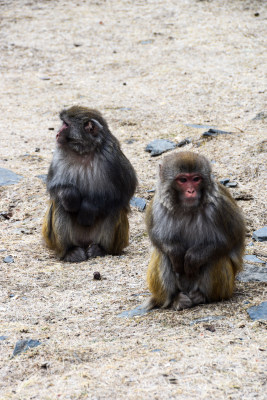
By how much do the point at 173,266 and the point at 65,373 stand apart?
1335 millimetres

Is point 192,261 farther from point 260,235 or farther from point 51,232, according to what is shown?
point 51,232

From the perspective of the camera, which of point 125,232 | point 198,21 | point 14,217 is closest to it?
point 125,232

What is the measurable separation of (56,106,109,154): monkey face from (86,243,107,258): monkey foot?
40.0 inches

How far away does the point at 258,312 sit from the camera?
4707 mm

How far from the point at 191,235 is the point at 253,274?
0.94 metres

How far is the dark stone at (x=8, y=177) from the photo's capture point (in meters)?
8.66

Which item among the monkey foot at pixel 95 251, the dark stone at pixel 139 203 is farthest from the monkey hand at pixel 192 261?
the dark stone at pixel 139 203

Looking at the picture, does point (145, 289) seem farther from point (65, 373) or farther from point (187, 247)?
point (65, 373)

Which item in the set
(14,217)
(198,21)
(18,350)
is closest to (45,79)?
(198,21)

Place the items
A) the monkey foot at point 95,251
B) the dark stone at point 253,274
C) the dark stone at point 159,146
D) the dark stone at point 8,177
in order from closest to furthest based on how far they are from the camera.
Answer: the dark stone at point 253,274 < the monkey foot at point 95,251 < the dark stone at point 8,177 < the dark stone at point 159,146

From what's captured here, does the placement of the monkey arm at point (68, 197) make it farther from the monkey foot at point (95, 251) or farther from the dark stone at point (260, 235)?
the dark stone at point (260, 235)

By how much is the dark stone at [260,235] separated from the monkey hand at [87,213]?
5.38 feet

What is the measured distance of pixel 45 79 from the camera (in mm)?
13133

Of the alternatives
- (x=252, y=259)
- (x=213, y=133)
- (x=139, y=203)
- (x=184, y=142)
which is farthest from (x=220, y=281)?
(x=213, y=133)
